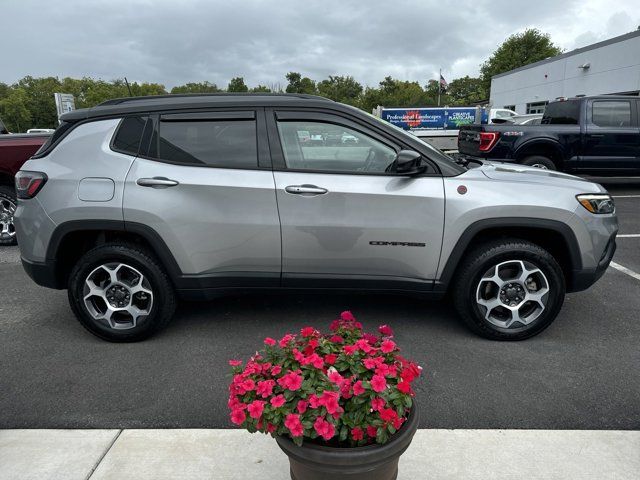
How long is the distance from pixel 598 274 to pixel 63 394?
368cm

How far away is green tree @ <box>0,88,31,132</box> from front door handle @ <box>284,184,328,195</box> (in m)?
76.3

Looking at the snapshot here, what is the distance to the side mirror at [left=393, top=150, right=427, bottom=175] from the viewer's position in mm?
3141

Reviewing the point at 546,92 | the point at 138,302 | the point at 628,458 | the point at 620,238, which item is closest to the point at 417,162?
the point at 628,458

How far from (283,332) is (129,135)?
183 centimetres

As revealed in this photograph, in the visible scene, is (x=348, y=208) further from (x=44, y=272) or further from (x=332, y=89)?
(x=332, y=89)

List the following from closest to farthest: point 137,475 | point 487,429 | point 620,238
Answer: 1. point 137,475
2. point 487,429
3. point 620,238

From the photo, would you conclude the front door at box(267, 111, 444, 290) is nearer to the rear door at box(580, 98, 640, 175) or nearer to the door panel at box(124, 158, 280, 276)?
the door panel at box(124, 158, 280, 276)

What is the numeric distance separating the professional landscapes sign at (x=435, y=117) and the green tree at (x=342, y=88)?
6147 centimetres

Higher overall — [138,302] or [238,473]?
[138,302]

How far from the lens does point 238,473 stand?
2197 mm

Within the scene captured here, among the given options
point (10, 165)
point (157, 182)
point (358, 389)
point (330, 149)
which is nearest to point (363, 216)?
point (330, 149)

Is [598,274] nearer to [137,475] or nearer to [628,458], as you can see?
[628,458]

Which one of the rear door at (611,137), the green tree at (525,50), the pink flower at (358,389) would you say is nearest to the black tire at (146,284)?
the pink flower at (358,389)

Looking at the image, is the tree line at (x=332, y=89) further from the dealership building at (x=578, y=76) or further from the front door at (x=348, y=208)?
the front door at (x=348, y=208)
